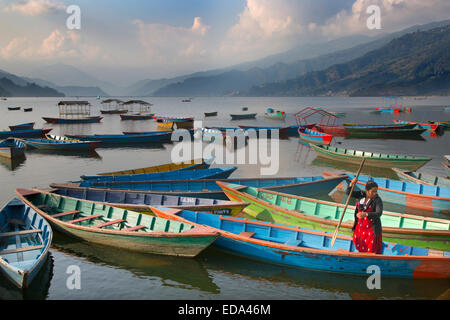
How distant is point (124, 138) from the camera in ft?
120

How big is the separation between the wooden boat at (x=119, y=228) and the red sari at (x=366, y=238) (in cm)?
375

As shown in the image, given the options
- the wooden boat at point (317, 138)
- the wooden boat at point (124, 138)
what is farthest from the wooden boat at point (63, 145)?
the wooden boat at point (317, 138)

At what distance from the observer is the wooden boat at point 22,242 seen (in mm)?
8222

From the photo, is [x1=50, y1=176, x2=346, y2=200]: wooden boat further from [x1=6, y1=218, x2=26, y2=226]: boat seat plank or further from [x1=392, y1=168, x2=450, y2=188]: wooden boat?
[x1=392, y1=168, x2=450, y2=188]: wooden boat

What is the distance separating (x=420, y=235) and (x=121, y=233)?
8965mm

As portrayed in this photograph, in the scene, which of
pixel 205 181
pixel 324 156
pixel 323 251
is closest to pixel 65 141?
pixel 205 181

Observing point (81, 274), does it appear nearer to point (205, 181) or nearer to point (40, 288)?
point (40, 288)

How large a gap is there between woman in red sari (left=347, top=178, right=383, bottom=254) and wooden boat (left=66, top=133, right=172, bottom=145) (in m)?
31.3

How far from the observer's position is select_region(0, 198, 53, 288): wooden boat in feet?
27.0

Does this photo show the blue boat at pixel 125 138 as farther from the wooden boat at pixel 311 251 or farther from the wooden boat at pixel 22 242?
the wooden boat at pixel 311 251

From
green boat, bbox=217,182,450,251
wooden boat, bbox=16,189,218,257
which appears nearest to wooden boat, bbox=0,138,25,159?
wooden boat, bbox=16,189,218,257

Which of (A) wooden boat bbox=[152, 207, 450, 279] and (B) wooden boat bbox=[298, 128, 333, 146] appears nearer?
(A) wooden boat bbox=[152, 207, 450, 279]

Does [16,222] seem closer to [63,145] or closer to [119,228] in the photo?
[119,228]

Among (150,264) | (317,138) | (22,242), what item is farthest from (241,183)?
(317,138)
